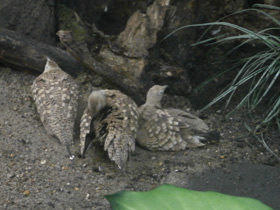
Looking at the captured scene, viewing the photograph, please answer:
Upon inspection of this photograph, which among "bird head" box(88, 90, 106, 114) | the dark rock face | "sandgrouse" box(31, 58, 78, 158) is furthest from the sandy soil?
the dark rock face

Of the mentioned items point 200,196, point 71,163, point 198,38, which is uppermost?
point 200,196

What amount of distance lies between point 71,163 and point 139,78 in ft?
3.23

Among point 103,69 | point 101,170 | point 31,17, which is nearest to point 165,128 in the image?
point 101,170

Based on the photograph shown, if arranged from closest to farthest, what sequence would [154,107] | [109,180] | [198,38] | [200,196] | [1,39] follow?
1. [200,196]
2. [109,180]
3. [154,107]
4. [1,39]
5. [198,38]

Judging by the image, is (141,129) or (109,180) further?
(141,129)

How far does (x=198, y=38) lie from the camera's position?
462 cm

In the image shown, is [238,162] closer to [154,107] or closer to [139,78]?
[154,107]

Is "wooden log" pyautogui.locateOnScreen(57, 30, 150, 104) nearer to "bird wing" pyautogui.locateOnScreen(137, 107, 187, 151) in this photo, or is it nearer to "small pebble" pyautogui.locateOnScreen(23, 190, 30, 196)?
"bird wing" pyautogui.locateOnScreen(137, 107, 187, 151)

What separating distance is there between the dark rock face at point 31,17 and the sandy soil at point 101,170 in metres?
0.96

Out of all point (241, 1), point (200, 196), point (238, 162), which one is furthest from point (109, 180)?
point (200, 196)

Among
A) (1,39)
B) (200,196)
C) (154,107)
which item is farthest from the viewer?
(1,39)

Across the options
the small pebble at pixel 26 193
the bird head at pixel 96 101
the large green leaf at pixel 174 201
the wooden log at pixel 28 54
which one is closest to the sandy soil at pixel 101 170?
the small pebble at pixel 26 193

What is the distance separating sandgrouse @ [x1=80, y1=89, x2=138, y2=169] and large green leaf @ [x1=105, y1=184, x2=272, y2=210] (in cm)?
274

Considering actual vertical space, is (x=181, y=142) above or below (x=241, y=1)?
below
